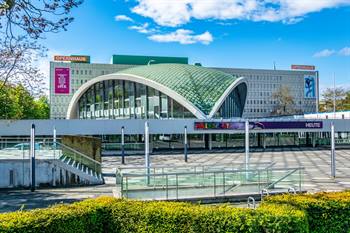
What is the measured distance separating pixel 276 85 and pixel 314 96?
1581cm

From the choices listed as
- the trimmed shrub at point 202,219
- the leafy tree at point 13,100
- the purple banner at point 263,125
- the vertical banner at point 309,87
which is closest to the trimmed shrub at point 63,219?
the trimmed shrub at point 202,219

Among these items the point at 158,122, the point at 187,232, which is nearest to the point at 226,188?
the point at 187,232

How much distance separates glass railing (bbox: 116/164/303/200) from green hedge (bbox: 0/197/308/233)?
5520 millimetres

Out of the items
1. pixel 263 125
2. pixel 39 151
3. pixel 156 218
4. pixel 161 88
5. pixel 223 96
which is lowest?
pixel 156 218

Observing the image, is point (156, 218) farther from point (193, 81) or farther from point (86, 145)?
point (193, 81)

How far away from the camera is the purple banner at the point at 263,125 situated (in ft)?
155

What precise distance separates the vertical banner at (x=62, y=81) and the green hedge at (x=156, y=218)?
110 meters

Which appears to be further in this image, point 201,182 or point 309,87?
point 309,87

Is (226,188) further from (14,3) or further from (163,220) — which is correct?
(14,3)

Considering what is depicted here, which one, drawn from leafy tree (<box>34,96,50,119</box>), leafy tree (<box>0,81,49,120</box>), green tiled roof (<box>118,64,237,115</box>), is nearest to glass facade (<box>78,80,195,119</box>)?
green tiled roof (<box>118,64,237,115</box>)

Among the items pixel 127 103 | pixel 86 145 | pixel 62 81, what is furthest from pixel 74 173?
pixel 62 81

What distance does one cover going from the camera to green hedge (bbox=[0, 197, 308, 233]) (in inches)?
293

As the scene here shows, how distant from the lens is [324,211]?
9086 millimetres

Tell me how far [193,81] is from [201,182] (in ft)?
153
